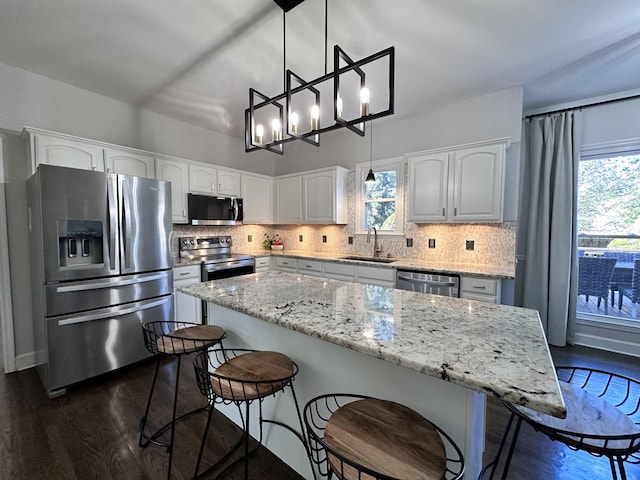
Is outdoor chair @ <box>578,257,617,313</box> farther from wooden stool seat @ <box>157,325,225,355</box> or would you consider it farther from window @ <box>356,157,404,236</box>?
wooden stool seat @ <box>157,325,225,355</box>

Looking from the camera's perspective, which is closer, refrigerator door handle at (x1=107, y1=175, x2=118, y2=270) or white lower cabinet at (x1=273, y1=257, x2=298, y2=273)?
refrigerator door handle at (x1=107, y1=175, x2=118, y2=270)

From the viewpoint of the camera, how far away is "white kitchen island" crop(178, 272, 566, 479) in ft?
2.62

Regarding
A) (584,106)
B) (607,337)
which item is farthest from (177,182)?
(607,337)

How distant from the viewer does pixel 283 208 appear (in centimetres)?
468

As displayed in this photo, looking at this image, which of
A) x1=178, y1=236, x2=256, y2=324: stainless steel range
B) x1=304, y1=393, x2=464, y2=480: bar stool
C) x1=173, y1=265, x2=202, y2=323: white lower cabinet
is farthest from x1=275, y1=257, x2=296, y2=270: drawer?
x1=304, y1=393, x2=464, y2=480: bar stool

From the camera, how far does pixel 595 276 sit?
3180mm

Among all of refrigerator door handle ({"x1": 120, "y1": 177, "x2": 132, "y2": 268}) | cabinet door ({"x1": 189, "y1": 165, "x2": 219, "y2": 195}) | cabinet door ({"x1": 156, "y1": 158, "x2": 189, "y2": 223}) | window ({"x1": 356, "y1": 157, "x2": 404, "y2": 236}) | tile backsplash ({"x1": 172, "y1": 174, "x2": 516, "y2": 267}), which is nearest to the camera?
refrigerator door handle ({"x1": 120, "y1": 177, "x2": 132, "y2": 268})

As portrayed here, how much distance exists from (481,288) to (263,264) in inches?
116

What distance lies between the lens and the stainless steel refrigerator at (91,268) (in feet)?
7.13

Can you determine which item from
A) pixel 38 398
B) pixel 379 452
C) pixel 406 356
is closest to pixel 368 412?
pixel 379 452

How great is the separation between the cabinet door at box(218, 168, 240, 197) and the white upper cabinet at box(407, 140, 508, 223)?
8.20ft

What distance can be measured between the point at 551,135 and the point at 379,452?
389 centimetres

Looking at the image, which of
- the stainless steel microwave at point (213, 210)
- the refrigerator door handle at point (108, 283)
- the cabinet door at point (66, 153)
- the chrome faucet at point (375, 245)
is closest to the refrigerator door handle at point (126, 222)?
the refrigerator door handle at point (108, 283)

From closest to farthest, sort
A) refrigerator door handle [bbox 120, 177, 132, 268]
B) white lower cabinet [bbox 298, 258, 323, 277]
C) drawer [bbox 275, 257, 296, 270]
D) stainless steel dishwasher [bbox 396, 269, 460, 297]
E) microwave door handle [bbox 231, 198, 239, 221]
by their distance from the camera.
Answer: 1. refrigerator door handle [bbox 120, 177, 132, 268]
2. stainless steel dishwasher [bbox 396, 269, 460, 297]
3. white lower cabinet [bbox 298, 258, 323, 277]
4. microwave door handle [bbox 231, 198, 239, 221]
5. drawer [bbox 275, 257, 296, 270]
